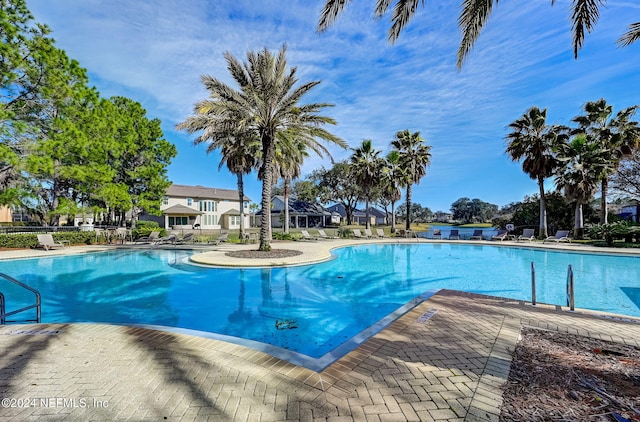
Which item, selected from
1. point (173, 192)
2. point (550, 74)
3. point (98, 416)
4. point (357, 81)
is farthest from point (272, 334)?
point (173, 192)

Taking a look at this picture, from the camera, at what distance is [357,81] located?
1728 centimetres

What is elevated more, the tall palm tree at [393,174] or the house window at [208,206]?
the tall palm tree at [393,174]

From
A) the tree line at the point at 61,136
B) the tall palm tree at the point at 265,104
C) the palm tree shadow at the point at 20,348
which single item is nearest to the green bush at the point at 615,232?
the tall palm tree at the point at 265,104

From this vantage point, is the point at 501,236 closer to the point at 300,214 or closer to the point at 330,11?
the point at 330,11

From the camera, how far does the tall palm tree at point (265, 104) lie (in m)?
13.5

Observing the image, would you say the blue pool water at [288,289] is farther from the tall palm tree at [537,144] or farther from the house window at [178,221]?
the house window at [178,221]

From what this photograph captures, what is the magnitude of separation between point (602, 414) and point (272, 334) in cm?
489

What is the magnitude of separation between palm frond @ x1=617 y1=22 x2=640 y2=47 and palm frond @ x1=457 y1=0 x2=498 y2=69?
2871 millimetres

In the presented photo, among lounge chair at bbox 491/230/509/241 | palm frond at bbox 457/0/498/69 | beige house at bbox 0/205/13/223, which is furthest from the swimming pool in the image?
beige house at bbox 0/205/13/223

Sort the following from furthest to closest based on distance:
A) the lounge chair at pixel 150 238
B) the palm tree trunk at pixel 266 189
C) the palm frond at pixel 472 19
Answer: the lounge chair at pixel 150 238, the palm tree trunk at pixel 266 189, the palm frond at pixel 472 19

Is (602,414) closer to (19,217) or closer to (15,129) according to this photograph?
(15,129)

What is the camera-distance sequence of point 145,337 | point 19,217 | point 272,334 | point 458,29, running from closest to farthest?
point 145,337 → point 272,334 → point 458,29 → point 19,217

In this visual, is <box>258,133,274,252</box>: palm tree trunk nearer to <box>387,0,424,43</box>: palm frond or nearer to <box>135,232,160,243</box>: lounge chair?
<box>387,0,424,43</box>: palm frond

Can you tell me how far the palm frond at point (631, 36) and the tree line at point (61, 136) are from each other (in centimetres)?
2588
